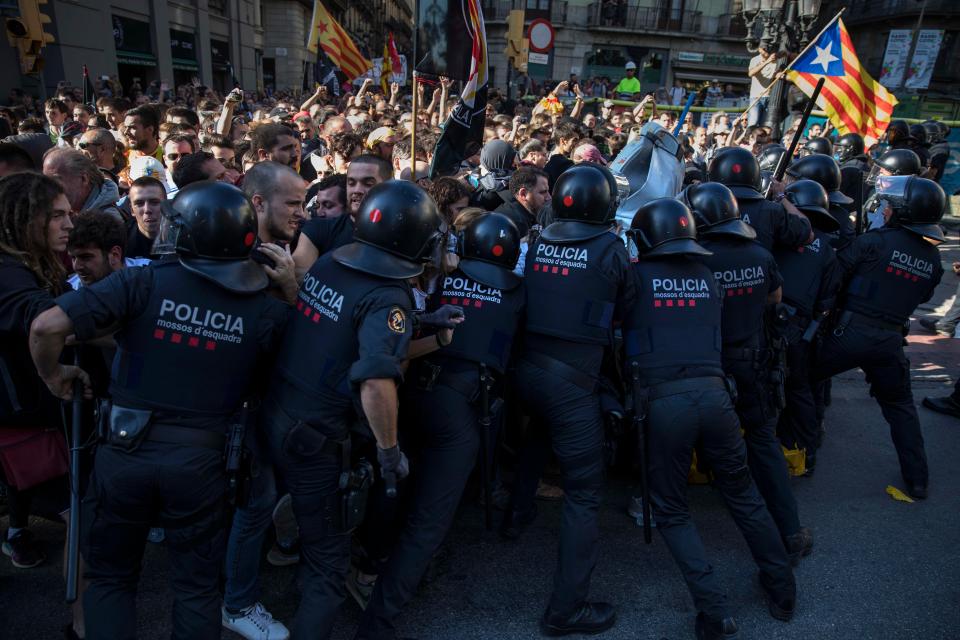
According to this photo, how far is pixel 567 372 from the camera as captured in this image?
3.22 meters

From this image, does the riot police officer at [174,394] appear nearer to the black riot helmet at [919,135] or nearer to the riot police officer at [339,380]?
the riot police officer at [339,380]

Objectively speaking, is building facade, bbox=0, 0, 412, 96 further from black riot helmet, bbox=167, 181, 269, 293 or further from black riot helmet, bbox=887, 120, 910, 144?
black riot helmet, bbox=167, 181, 269, 293

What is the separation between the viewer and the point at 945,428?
561 centimetres

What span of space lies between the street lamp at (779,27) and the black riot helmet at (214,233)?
35.9ft

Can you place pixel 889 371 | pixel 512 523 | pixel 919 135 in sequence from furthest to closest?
pixel 919 135
pixel 889 371
pixel 512 523

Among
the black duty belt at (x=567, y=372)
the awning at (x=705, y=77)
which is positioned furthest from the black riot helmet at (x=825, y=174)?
the awning at (x=705, y=77)

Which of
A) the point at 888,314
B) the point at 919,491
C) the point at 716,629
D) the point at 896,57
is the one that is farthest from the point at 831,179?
the point at 896,57

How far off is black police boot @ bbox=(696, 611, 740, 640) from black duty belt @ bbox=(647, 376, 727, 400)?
1.11 m

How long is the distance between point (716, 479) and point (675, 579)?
73 centimetres

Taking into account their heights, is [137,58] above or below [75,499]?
above

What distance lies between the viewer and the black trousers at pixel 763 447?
3.65m

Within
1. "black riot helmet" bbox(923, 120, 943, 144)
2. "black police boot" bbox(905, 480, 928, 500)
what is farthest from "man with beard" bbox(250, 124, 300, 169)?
"black riot helmet" bbox(923, 120, 943, 144)

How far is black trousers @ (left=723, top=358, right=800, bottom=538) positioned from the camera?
365 cm

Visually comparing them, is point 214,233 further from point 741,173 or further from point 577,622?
point 741,173
